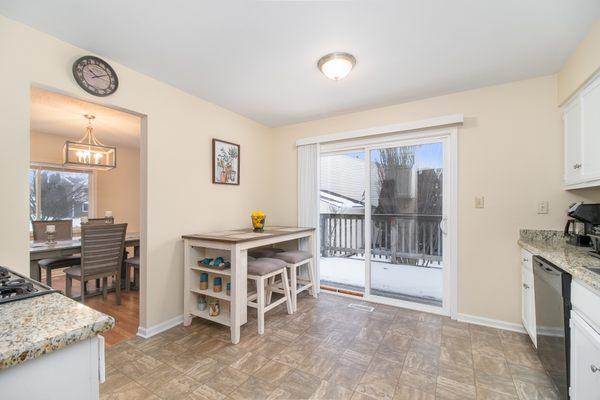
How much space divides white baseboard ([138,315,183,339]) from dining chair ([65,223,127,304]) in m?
0.94

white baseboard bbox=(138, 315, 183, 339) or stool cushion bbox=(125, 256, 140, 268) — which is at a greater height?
Result: stool cushion bbox=(125, 256, 140, 268)

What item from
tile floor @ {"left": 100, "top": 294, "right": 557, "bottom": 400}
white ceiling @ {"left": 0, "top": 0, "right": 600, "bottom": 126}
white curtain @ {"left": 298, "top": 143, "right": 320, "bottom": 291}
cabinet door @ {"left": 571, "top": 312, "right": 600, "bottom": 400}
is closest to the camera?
cabinet door @ {"left": 571, "top": 312, "right": 600, "bottom": 400}

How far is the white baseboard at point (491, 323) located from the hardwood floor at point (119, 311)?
10.1 ft

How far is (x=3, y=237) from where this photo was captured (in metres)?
1.58

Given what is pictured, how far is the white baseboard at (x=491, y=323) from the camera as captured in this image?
240cm

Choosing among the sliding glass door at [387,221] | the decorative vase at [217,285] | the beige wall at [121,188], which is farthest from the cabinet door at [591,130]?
the beige wall at [121,188]

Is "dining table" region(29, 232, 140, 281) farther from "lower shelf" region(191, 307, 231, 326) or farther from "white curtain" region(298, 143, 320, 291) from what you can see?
"white curtain" region(298, 143, 320, 291)

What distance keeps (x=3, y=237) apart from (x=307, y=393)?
2.04 meters

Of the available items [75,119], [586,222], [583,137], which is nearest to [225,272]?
[586,222]

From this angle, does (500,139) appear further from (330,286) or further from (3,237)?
(3,237)

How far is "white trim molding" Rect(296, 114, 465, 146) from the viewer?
2.61 metres

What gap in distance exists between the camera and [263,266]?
2529 mm

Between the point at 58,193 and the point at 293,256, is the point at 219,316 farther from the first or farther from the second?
the point at 58,193

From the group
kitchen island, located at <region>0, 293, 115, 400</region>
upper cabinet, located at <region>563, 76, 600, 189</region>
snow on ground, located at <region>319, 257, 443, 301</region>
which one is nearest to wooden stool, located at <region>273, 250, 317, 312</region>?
snow on ground, located at <region>319, 257, 443, 301</region>
